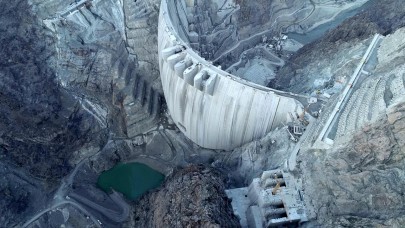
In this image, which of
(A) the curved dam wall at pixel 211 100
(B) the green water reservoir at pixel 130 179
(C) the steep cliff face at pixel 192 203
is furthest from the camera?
(B) the green water reservoir at pixel 130 179

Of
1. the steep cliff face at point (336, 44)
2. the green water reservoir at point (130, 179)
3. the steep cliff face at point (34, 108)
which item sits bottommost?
the green water reservoir at point (130, 179)

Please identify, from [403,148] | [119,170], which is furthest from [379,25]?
[119,170]

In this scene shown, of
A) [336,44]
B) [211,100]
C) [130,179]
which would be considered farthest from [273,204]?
[336,44]

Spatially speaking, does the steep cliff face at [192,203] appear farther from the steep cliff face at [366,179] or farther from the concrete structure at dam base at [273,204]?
the steep cliff face at [366,179]

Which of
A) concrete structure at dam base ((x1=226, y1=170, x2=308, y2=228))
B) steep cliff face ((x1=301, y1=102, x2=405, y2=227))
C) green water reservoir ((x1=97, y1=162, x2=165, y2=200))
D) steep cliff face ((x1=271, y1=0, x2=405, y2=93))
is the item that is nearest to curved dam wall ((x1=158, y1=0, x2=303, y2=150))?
green water reservoir ((x1=97, y1=162, x2=165, y2=200))

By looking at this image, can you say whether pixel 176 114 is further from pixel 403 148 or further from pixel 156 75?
pixel 403 148

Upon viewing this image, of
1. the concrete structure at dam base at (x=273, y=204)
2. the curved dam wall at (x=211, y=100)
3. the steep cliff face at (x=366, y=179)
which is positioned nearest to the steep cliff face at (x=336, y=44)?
the curved dam wall at (x=211, y=100)
